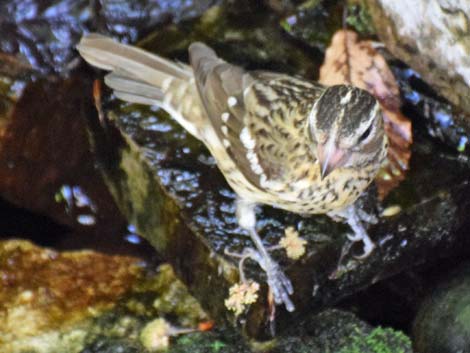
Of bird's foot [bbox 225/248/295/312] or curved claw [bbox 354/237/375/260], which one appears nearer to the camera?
bird's foot [bbox 225/248/295/312]

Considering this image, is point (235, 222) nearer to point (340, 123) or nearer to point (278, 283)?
point (278, 283)

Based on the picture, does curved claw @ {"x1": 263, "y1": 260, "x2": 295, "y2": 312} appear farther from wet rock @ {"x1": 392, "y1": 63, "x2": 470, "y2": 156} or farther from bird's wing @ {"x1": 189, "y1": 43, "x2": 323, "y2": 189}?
wet rock @ {"x1": 392, "y1": 63, "x2": 470, "y2": 156}

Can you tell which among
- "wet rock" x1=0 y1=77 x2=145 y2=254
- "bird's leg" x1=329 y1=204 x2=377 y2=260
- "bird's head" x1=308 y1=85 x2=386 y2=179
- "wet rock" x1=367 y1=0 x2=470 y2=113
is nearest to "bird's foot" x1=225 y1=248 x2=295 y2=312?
"bird's leg" x1=329 y1=204 x2=377 y2=260

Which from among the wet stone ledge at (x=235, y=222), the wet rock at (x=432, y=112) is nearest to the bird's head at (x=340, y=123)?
the wet stone ledge at (x=235, y=222)

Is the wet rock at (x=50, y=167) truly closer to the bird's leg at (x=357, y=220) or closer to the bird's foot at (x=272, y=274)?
the bird's foot at (x=272, y=274)

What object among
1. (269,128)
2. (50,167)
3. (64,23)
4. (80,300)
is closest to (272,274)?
(269,128)
